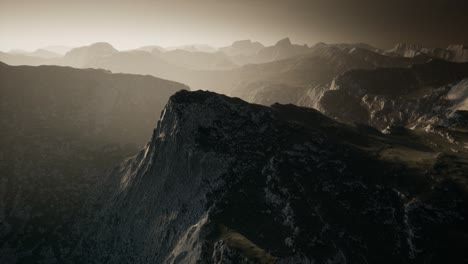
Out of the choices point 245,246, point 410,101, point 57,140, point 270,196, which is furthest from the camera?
point 410,101

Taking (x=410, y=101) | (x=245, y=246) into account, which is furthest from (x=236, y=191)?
(x=410, y=101)

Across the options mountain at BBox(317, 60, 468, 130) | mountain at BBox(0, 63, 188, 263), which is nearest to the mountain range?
mountain at BBox(0, 63, 188, 263)

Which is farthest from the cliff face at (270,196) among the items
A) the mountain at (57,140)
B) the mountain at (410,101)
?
the mountain at (410,101)

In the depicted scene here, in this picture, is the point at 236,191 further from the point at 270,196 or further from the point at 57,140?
the point at 57,140

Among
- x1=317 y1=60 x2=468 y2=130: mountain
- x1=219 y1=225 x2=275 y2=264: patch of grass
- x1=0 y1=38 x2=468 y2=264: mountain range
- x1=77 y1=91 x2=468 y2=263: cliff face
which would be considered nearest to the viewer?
x1=219 y1=225 x2=275 y2=264: patch of grass

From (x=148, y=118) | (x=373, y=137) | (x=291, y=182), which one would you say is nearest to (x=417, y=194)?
(x=291, y=182)

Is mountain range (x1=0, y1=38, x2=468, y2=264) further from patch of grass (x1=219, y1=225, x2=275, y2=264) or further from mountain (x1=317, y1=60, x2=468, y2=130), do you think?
mountain (x1=317, y1=60, x2=468, y2=130)

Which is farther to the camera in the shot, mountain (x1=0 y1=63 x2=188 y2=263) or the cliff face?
mountain (x1=0 y1=63 x2=188 y2=263)
